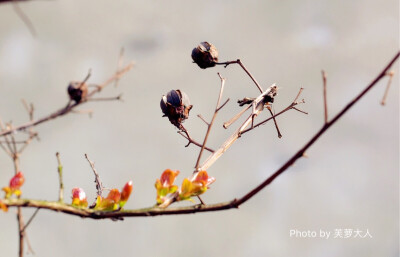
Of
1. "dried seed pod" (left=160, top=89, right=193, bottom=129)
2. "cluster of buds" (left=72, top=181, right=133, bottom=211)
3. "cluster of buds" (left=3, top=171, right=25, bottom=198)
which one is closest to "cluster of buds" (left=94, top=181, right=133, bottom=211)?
"cluster of buds" (left=72, top=181, right=133, bottom=211)

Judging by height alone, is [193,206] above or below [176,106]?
below

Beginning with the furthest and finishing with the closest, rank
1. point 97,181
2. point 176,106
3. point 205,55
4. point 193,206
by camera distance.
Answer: point 205,55
point 176,106
point 97,181
point 193,206

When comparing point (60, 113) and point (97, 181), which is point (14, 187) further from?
point (97, 181)

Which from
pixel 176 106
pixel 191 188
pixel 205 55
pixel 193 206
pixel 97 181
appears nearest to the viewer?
pixel 193 206

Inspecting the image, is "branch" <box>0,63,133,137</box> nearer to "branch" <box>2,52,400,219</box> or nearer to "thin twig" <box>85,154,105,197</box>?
"branch" <box>2,52,400,219</box>

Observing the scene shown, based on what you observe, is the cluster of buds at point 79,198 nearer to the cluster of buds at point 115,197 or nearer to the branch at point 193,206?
the cluster of buds at point 115,197

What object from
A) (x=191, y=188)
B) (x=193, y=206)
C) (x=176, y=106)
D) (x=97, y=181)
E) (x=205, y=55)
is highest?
(x=205, y=55)

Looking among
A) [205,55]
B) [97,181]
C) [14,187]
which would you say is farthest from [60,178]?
[205,55]
